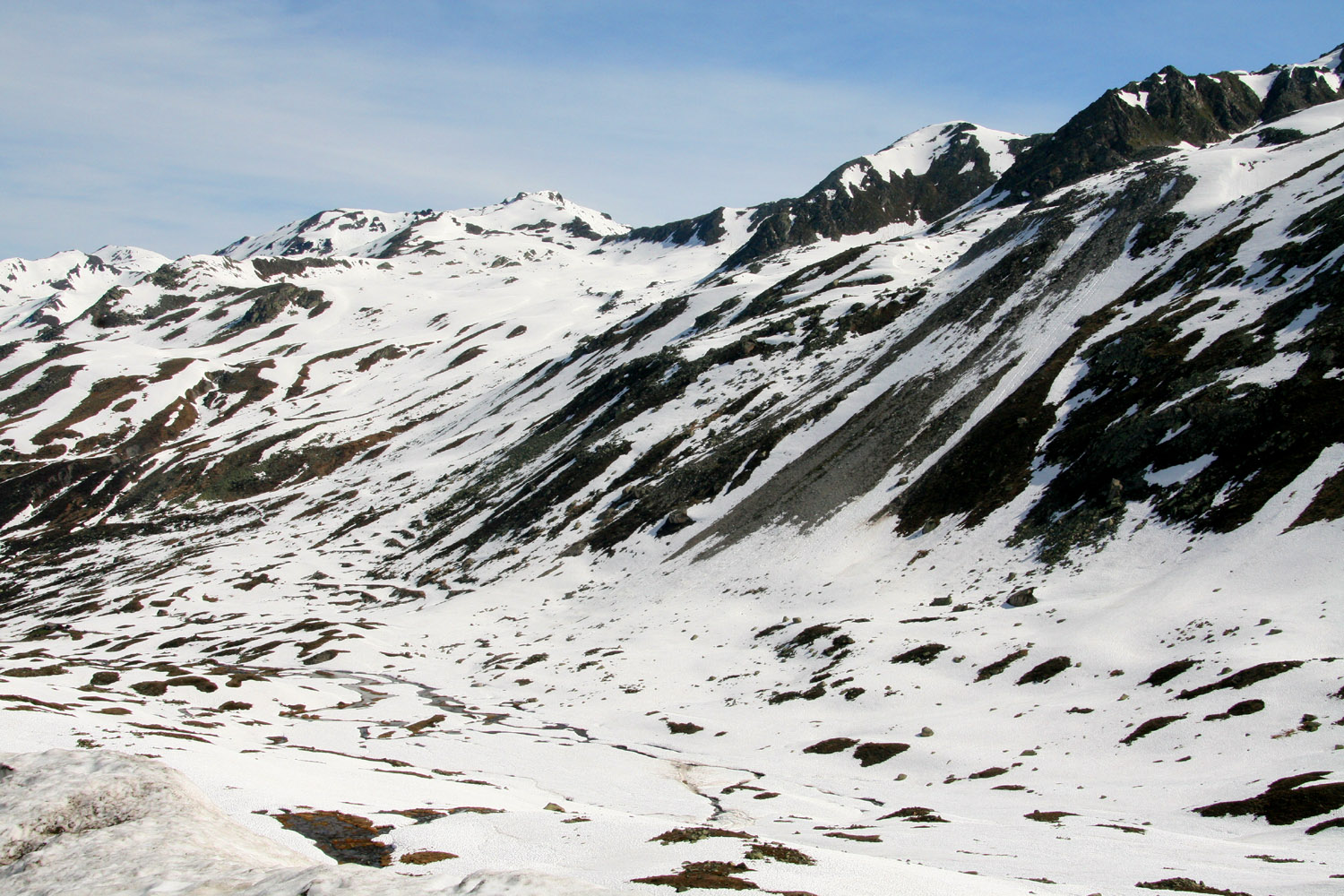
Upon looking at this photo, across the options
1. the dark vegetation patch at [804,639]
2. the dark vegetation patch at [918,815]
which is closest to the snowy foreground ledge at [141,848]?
the dark vegetation patch at [918,815]

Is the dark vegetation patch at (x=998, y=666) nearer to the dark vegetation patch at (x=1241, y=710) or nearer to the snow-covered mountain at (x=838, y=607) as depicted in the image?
the snow-covered mountain at (x=838, y=607)

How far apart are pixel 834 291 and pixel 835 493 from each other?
67.0 m

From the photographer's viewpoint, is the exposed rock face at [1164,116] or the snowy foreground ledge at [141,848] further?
the exposed rock face at [1164,116]

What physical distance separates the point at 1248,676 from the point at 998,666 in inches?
463

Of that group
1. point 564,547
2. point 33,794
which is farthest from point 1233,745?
point 564,547

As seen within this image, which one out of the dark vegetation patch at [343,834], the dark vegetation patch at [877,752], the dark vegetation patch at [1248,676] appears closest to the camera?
the dark vegetation patch at [343,834]

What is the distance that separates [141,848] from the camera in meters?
13.2

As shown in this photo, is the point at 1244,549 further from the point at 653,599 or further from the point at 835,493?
the point at 653,599

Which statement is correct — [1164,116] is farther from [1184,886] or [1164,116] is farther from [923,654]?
[1184,886]

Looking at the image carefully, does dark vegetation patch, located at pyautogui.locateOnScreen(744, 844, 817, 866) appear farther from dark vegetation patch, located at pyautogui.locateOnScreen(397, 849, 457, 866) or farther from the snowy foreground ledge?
the snowy foreground ledge

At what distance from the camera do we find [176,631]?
8375cm

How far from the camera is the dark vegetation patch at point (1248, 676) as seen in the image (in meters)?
28.6

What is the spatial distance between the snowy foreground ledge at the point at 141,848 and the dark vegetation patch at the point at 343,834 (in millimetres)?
3862

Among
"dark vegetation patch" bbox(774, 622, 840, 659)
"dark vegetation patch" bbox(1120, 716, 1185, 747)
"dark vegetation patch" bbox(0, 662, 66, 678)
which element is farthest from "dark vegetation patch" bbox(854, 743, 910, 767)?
"dark vegetation patch" bbox(0, 662, 66, 678)
